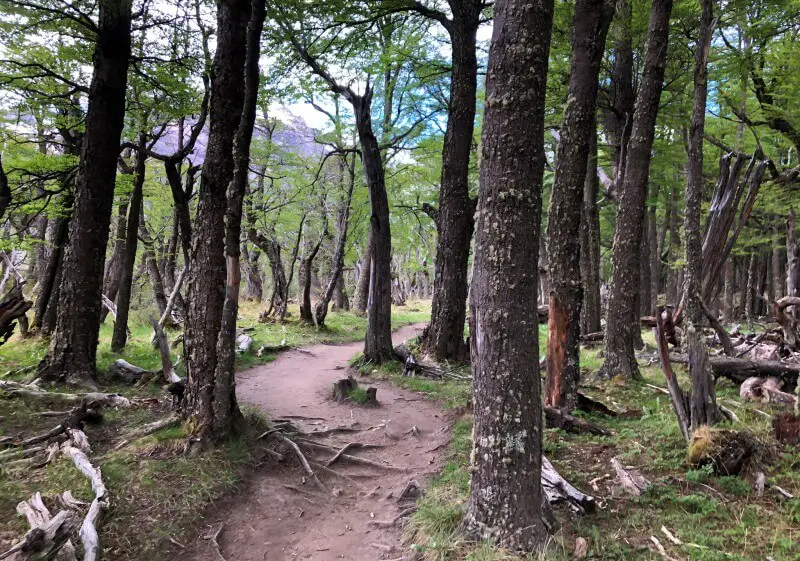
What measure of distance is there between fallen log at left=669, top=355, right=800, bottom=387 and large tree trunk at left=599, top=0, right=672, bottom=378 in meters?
1.29

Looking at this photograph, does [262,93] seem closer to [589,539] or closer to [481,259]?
[481,259]

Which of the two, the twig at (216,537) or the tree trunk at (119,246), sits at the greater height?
the tree trunk at (119,246)

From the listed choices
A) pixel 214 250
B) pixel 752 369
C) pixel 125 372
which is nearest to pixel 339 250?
pixel 125 372

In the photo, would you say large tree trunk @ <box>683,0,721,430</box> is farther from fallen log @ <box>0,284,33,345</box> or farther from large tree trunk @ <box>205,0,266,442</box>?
fallen log @ <box>0,284,33,345</box>

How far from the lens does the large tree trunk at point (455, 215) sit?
10242 millimetres

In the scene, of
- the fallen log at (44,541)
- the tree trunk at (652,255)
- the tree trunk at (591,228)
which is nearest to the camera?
the fallen log at (44,541)

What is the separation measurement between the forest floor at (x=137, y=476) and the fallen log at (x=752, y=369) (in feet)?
24.0

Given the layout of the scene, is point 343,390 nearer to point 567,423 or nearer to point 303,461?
point 303,461

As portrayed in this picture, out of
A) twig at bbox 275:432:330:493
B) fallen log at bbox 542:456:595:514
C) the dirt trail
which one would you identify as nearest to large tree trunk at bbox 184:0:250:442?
twig at bbox 275:432:330:493

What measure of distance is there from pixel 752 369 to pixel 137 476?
28.4ft

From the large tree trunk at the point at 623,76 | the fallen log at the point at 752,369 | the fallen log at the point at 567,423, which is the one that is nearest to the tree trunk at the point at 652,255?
the large tree trunk at the point at 623,76

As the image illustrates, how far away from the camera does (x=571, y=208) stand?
6.44m

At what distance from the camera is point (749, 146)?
14547mm

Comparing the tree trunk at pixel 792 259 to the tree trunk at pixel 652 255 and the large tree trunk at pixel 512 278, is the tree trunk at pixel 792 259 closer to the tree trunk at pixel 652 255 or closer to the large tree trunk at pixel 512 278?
the tree trunk at pixel 652 255
